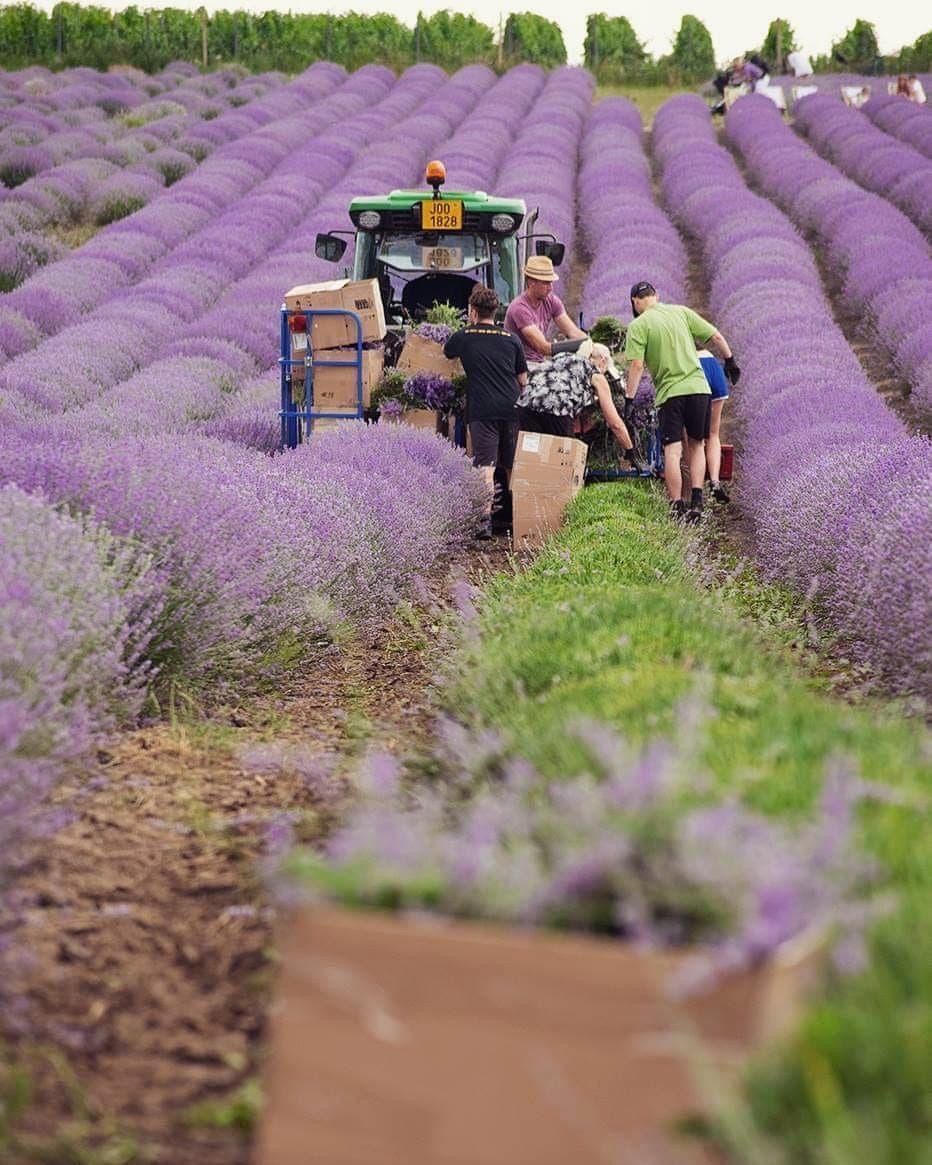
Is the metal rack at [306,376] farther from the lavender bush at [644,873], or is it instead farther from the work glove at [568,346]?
the lavender bush at [644,873]

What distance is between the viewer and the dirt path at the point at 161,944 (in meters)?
2.62

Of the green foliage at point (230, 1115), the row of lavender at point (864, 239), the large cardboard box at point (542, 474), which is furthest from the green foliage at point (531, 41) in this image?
the green foliage at point (230, 1115)

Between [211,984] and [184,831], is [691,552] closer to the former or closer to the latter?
[184,831]

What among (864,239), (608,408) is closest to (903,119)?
(864,239)

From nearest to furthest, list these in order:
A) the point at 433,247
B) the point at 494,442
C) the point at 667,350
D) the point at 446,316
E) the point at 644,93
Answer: the point at 667,350 → the point at 494,442 → the point at 446,316 → the point at 433,247 → the point at 644,93

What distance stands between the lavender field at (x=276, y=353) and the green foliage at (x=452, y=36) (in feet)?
12.9

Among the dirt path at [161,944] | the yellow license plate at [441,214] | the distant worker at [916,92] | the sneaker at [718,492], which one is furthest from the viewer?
the distant worker at [916,92]

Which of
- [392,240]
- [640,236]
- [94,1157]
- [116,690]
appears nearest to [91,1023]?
[94,1157]

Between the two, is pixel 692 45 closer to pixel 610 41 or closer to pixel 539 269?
pixel 610 41

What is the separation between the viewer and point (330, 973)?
196 centimetres

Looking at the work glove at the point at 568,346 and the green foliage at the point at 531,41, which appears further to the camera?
the green foliage at the point at 531,41

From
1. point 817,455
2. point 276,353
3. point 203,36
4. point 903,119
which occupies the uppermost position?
point 203,36

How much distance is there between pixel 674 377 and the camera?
9477 millimetres

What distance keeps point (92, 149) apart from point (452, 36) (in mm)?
18309
